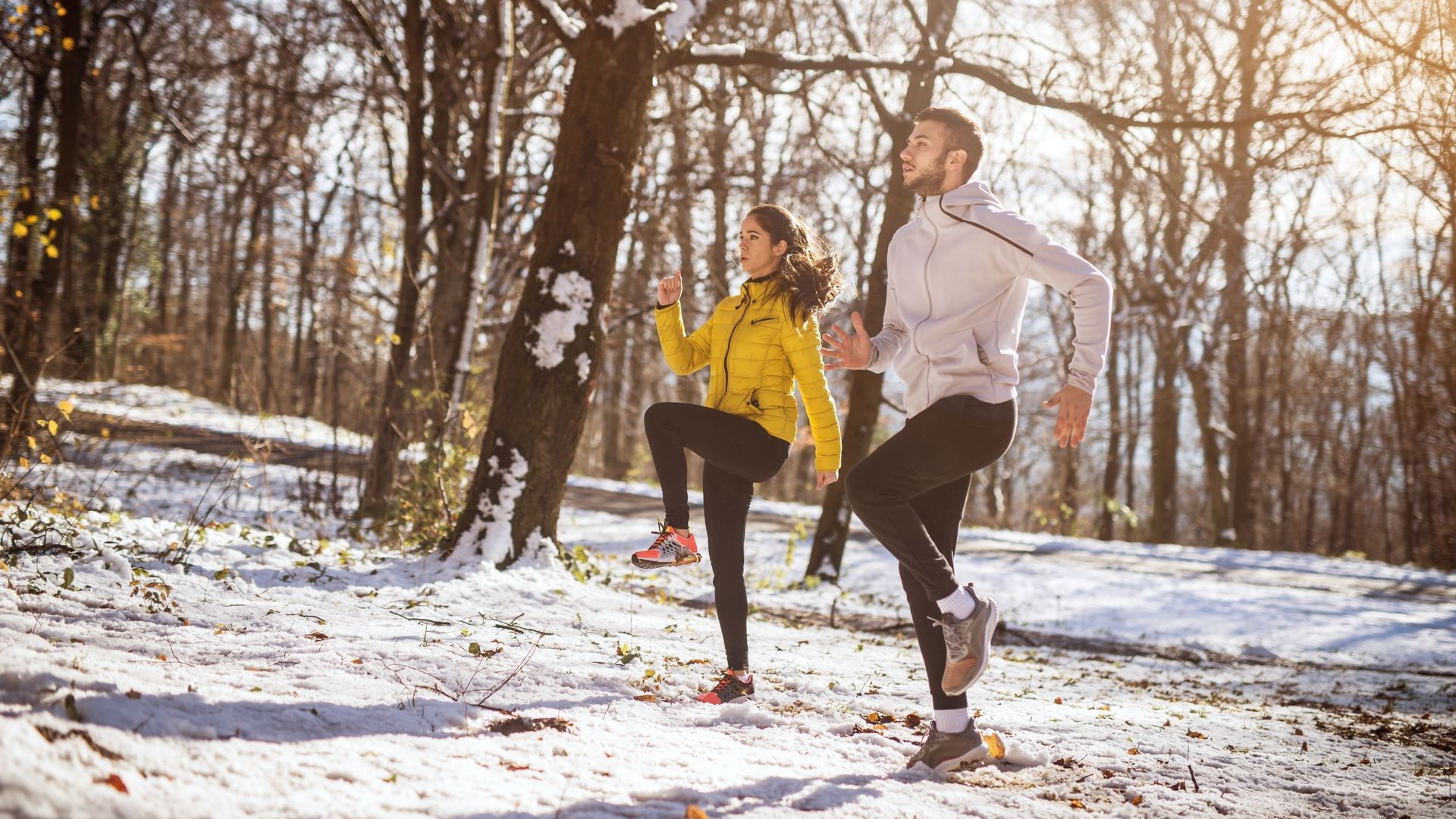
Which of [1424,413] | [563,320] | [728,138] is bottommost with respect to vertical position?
[563,320]

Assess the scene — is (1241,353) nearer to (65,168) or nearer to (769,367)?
(769,367)

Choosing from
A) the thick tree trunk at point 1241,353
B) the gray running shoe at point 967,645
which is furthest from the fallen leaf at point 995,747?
the thick tree trunk at point 1241,353

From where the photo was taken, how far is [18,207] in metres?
12.4

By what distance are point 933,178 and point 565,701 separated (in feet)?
7.86

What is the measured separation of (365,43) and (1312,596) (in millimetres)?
12577

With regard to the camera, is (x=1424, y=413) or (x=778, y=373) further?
(x=1424, y=413)

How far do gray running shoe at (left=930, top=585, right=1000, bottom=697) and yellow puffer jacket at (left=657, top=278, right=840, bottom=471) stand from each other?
825 millimetres

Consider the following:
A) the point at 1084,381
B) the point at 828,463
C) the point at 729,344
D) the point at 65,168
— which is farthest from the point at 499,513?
the point at 65,168

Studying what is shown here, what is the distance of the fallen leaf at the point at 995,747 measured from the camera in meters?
3.49

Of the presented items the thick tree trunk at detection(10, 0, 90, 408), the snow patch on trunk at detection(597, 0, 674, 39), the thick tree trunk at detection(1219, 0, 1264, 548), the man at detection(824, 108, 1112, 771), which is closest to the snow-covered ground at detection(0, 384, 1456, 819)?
the man at detection(824, 108, 1112, 771)

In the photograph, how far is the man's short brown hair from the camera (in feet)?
10.5

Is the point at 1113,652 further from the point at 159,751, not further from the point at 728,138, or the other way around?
the point at 728,138

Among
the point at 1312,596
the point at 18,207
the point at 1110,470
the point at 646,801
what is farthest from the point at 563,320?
the point at 1110,470

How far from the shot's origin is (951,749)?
3.21 m
